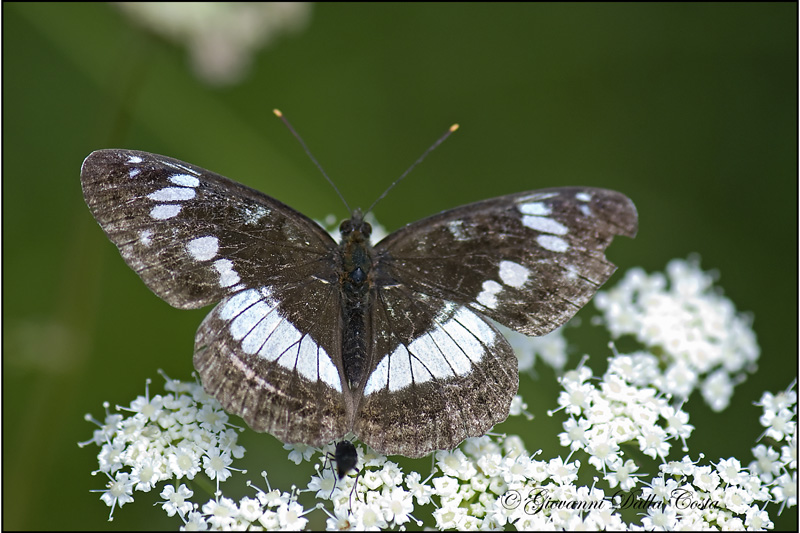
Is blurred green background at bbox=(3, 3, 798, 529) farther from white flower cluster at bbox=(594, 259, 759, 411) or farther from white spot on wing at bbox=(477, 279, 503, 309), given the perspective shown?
white spot on wing at bbox=(477, 279, 503, 309)

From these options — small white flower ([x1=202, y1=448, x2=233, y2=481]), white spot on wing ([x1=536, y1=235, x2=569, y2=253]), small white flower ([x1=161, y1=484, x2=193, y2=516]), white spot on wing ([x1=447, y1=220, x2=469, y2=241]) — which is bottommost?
small white flower ([x1=161, y1=484, x2=193, y2=516])

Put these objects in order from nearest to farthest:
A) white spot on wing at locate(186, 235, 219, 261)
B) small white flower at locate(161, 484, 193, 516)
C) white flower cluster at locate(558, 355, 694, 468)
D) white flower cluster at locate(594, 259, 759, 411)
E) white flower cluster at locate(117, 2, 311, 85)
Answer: small white flower at locate(161, 484, 193, 516), white spot on wing at locate(186, 235, 219, 261), white flower cluster at locate(558, 355, 694, 468), white flower cluster at locate(594, 259, 759, 411), white flower cluster at locate(117, 2, 311, 85)

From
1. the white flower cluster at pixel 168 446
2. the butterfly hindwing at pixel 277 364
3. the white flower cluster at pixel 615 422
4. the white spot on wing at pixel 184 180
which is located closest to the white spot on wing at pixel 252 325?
the butterfly hindwing at pixel 277 364

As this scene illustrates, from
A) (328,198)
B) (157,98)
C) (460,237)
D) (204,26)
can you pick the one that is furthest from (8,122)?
(460,237)

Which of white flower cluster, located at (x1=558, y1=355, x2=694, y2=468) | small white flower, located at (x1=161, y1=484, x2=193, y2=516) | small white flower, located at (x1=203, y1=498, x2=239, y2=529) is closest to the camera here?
small white flower, located at (x1=203, y1=498, x2=239, y2=529)

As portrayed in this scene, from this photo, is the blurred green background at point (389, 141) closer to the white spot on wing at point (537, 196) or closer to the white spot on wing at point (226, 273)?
the white spot on wing at point (537, 196)

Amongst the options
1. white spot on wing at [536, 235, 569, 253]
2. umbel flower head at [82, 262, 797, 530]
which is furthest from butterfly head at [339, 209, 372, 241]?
umbel flower head at [82, 262, 797, 530]

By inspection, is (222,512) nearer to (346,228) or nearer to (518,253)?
(346,228)
